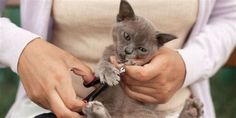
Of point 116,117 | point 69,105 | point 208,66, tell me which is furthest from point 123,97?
point 208,66

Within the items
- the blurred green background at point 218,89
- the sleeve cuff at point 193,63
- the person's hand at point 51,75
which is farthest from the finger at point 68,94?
the blurred green background at point 218,89

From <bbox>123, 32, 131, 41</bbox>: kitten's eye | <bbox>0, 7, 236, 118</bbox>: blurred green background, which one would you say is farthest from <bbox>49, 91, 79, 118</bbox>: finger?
<bbox>0, 7, 236, 118</bbox>: blurred green background

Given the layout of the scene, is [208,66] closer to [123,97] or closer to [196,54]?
[196,54]

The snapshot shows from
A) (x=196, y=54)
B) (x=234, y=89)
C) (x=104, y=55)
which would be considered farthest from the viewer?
(x=234, y=89)

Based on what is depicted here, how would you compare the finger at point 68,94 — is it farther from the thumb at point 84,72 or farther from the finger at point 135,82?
the finger at point 135,82

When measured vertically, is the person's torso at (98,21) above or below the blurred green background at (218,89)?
above

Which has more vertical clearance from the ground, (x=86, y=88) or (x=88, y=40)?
(x=88, y=40)
